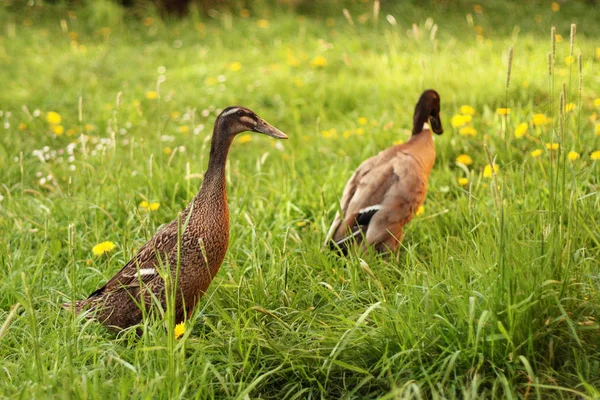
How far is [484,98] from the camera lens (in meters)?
5.75

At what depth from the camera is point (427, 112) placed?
4.30m

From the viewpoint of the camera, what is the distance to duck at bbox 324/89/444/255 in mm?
3699

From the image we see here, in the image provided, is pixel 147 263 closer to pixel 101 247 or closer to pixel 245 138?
pixel 101 247

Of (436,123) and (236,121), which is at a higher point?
(236,121)

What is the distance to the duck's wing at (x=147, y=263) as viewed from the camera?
9.66 feet

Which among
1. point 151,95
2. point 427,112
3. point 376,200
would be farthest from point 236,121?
point 151,95

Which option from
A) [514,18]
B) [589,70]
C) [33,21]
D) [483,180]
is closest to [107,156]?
[483,180]

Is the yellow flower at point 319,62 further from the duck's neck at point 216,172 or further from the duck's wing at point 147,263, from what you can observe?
the duck's wing at point 147,263

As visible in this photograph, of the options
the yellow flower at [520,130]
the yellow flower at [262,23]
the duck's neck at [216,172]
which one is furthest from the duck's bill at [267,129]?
the yellow flower at [262,23]

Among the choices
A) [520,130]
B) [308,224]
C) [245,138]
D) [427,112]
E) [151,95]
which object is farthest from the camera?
[151,95]

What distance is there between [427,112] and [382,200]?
0.80m

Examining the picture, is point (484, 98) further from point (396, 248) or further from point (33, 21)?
point (33, 21)

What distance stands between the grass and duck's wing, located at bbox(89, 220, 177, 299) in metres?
0.13

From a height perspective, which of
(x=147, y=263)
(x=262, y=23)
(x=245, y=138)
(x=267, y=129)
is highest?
(x=262, y=23)
